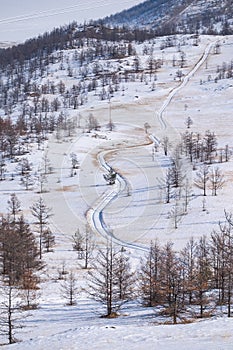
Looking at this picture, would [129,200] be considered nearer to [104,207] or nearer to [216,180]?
[104,207]

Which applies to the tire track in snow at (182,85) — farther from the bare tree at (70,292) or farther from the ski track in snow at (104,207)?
the bare tree at (70,292)

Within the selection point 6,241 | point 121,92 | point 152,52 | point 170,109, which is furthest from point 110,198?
point 152,52

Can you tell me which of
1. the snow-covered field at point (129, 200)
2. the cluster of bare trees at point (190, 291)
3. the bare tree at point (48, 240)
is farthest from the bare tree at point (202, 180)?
the cluster of bare trees at point (190, 291)

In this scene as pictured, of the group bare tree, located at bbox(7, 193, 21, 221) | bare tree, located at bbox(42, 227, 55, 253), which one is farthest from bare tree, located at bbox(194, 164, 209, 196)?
bare tree, located at bbox(7, 193, 21, 221)

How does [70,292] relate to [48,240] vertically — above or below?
above

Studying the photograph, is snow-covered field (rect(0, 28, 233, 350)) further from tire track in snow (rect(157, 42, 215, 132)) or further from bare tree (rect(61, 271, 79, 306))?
bare tree (rect(61, 271, 79, 306))

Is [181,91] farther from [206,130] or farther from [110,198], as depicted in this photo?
[110,198]

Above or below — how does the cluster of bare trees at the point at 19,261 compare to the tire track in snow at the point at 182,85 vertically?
below

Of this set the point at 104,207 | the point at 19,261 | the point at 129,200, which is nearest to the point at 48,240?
the point at 19,261

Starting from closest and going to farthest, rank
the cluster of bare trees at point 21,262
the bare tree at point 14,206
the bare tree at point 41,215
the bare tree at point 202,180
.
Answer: the cluster of bare trees at point 21,262, the bare tree at point 41,215, the bare tree at point 14,206, the bare tree at point 202,180
